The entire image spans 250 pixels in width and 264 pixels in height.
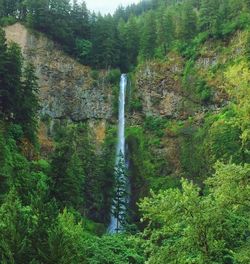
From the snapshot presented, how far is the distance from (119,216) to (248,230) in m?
43.2

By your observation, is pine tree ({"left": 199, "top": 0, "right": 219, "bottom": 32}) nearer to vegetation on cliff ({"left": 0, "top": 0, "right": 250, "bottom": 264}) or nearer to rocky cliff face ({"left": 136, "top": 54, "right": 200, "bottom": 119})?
vegetation on cliff ({"left": 0, "top": 0, "right": 250, "bottom": 264})

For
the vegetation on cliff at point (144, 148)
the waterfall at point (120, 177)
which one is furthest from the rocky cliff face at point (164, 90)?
the waterfall at point (120, 177)

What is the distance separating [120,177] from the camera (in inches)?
2530

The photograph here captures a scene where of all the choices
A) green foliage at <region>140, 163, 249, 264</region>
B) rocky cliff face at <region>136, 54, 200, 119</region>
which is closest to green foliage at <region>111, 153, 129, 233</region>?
rocky cliff face at <region>136, 54, 200, 119</region>

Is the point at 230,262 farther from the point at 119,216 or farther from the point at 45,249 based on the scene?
the point at 119,216

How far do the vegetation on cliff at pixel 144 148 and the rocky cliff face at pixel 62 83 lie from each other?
1807mm

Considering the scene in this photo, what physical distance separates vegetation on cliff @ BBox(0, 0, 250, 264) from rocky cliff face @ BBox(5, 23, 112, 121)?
1.81m

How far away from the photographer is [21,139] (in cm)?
4894

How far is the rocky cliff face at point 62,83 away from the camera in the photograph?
7912cm

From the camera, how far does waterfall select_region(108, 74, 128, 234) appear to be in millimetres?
58756

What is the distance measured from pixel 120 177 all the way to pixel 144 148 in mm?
10536

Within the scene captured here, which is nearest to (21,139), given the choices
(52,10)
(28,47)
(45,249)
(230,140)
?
(230,140)

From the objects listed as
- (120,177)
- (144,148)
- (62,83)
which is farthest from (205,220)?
(62,83)

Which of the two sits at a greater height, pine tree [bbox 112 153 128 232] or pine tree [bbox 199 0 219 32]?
pine tree [bbox 199 0 219 32]
